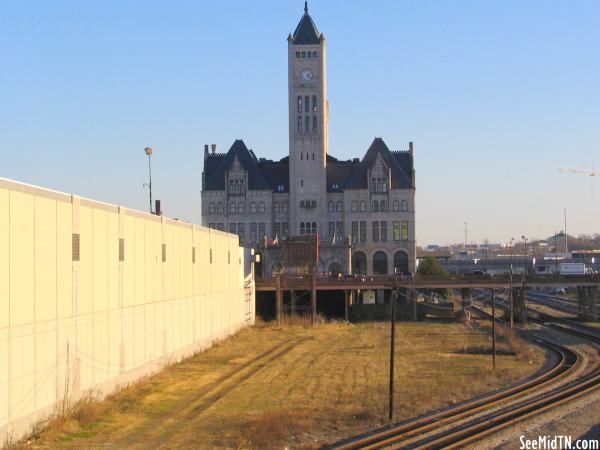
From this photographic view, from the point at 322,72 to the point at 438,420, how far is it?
95.7 metres

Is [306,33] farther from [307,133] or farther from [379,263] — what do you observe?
[379,263]

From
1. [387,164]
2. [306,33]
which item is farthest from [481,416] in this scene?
[306,33]

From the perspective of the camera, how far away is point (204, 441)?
26.7 m

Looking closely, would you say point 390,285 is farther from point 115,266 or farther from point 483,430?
point 483,430

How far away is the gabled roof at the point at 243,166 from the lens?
123875 millimetres

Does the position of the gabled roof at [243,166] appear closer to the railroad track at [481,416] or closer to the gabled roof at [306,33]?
the gabled roof at [306,33]

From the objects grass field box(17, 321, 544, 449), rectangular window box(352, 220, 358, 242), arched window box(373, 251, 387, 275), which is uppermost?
rectangular window box(352, 220, 358, 242)

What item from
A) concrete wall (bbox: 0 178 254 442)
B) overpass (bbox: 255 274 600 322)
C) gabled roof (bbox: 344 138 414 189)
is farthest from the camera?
gabled roof (bbox: 344 138 414 189)

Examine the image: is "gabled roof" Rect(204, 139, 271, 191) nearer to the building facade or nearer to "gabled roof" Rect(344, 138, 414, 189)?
the building facade

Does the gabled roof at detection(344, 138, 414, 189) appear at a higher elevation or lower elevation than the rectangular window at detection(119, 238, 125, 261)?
higher

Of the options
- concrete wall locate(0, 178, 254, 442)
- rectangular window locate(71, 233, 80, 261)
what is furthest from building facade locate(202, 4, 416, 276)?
rectangular window locate(71, 233, 80, 261)

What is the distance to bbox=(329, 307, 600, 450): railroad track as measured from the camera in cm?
2581

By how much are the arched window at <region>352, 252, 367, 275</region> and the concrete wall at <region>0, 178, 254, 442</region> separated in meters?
70.3

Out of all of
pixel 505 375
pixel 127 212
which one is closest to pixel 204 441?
pixel 127 212
